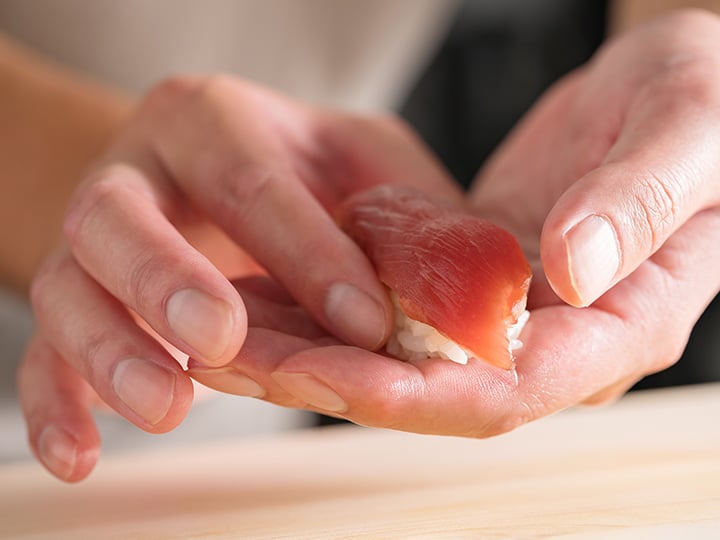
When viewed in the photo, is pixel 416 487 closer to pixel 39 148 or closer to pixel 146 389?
pixel 146 389

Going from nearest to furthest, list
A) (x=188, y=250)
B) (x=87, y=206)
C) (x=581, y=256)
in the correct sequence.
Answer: (x=581, y=256)
(x=188, y=250)
(x=87, y=206)

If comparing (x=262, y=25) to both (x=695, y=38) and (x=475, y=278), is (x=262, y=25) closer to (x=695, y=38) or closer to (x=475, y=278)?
(x=695, y=38)

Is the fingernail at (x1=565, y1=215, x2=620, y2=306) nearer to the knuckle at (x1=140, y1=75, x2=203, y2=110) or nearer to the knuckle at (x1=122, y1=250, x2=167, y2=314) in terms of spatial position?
the knuckle at (x1=122, y1=250, x2=167, y2=314)

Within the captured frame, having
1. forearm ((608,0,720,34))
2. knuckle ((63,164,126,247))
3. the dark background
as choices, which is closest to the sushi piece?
knuckle ((63,164,126,247))

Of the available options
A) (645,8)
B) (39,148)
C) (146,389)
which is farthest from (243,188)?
(645,8)

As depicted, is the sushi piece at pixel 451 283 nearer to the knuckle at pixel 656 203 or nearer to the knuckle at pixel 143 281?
the knuckle at pixel 656 203

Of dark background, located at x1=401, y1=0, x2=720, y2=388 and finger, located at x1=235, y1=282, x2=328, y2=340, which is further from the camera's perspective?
dark background, located at x1=401, y1=0, x2=720, y2=388

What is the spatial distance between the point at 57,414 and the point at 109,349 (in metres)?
0.17

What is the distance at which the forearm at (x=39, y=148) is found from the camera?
145 cm

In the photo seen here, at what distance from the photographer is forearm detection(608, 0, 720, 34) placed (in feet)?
4.34

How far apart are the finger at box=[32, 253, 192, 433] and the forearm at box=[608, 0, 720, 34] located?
90cm

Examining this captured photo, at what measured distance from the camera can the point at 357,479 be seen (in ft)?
3.16

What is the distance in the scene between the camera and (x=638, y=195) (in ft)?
2.26

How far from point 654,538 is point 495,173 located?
0.66 meters
